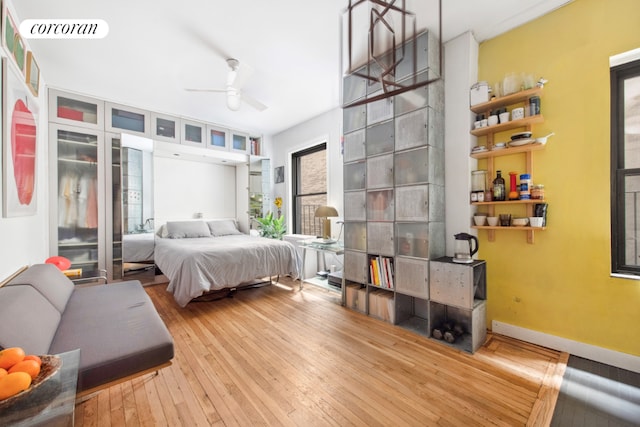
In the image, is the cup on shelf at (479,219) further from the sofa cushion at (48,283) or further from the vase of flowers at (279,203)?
the vase of flowers at (279,203)

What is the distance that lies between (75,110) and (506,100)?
529 cm

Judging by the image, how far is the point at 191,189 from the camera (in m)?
5.12

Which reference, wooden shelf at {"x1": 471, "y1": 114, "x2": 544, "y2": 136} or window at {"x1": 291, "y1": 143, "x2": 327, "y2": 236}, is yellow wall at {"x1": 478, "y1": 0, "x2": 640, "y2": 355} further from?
window at {"x1": 291, "y1": 143, "x2": 327, "y2": 236}

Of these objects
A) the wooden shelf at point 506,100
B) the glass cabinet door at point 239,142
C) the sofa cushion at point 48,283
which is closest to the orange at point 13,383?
the sofa cushion at point 48,283

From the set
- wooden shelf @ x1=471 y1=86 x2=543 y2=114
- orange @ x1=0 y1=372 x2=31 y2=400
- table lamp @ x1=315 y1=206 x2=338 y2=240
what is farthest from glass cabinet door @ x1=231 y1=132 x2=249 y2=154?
orange @ x1=0 y1=372 x2=31 y2=400

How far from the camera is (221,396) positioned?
166cm

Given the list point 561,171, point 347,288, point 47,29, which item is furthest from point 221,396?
point 47,29

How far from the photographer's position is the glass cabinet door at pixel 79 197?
138 inches

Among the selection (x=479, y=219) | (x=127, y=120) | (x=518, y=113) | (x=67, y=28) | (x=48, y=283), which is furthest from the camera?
(x=127, y=120)

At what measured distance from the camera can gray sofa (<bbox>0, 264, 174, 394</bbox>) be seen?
1289 millimetres

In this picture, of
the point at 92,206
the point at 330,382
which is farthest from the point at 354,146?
the point at 92,206

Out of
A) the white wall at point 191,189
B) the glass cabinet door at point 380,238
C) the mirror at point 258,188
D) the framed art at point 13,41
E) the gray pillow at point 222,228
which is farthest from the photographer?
the mirror at point 258,188

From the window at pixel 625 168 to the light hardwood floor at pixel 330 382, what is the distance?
940 millimetres

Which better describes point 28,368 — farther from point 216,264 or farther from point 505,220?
point 505,220
